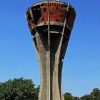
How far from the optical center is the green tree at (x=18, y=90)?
96.0 meters

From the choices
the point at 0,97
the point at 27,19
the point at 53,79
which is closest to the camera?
the point at 53,79

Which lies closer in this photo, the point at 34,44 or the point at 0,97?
the point at 34,44

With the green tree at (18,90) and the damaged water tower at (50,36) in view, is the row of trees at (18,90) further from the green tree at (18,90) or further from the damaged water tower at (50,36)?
the damaged water tower at (50,36)

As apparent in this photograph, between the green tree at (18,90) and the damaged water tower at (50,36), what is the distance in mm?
34263

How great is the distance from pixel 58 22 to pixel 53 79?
10.5 m

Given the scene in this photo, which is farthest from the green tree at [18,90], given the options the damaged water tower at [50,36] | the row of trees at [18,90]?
the damaged water tower at [50,36]

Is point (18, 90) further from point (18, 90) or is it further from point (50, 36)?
point (50, 36)

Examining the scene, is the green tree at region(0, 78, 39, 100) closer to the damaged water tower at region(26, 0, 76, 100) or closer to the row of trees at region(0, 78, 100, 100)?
the row of trees at region(0, 78, 100, 100)

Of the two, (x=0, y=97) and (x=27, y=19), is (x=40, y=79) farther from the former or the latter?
(x=0, y=97)

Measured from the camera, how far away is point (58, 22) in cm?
6350

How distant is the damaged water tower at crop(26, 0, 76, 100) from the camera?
62178 millimetres

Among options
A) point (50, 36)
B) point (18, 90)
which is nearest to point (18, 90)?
point (18, 90)

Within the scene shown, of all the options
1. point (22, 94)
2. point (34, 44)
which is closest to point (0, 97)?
point (22, 94)

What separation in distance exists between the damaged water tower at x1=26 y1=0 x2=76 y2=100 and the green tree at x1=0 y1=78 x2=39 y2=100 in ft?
112
